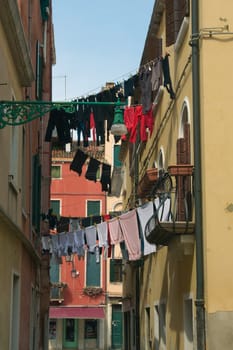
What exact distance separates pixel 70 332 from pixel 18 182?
2677 centimetres

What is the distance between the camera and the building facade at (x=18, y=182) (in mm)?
10109

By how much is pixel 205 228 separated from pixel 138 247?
4588 millimetres

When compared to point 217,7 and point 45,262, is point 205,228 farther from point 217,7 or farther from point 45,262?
point 45,262

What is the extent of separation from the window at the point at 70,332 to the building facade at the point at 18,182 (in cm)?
2042

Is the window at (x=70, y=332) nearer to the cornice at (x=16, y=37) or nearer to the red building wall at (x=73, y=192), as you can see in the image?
the red building wall at (x=73, y=192)

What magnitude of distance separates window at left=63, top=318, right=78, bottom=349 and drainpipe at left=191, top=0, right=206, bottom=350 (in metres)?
28.8

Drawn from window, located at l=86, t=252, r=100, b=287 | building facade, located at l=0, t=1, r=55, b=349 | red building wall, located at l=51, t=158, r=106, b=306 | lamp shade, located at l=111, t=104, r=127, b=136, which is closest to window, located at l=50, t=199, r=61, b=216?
red building wall, located at l=51, t=158, r=106, b=306

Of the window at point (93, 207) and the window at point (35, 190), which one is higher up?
the window at point (93, 207)

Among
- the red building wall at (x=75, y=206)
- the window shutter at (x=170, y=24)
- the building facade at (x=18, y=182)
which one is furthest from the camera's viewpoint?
the red building wall at (x=75, y=206)

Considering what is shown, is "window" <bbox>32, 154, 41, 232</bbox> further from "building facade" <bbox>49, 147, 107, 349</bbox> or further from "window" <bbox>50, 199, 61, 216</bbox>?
"window" <bbox>50, 199, 61, 216</bbox>

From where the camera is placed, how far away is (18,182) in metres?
12.1

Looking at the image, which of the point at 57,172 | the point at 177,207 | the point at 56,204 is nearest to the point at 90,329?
the point at 56,204

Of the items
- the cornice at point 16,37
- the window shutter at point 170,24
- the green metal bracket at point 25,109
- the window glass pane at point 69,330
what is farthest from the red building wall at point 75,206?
the green metal bracket at point 25,109

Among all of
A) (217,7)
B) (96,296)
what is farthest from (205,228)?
(96,296)
